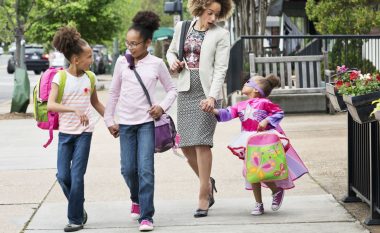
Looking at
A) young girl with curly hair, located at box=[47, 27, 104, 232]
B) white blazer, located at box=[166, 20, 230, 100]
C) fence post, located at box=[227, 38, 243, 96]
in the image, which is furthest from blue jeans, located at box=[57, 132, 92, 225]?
fence post, located at box=[227, 38, 243, 96]

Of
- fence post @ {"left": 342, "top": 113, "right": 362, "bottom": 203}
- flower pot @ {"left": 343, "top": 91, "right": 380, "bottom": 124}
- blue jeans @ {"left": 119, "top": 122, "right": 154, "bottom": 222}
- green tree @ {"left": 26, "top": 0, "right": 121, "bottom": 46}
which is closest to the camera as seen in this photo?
flower pot @ {"left": 343, "top": 91, "right": 380, "bottom": 124}

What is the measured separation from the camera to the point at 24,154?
12.1 m

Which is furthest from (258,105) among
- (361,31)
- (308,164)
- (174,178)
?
(361,31)

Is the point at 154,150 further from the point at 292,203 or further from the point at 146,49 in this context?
the point at 292,203

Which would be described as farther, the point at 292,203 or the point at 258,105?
the point at 292,203

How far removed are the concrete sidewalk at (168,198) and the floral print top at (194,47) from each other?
4.00ft

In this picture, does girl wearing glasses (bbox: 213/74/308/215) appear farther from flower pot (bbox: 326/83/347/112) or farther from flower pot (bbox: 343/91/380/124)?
flower pot (bbox: 343/91/380/124)

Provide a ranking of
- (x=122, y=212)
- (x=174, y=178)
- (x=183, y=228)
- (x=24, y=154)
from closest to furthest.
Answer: (x=183, y=228), (x=122, y=212), (x=174, y=178), (x=24, y=154)

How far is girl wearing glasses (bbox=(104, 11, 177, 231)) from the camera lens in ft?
23.0

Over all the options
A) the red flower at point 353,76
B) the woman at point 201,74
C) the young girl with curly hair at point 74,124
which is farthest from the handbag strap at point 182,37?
the red flower at point 353,76

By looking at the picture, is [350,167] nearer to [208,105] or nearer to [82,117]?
[208,105]

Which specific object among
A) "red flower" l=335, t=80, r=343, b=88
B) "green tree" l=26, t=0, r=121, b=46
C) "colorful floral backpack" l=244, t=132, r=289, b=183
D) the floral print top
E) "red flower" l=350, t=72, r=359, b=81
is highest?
the floral print top

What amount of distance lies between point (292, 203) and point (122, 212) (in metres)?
1.44

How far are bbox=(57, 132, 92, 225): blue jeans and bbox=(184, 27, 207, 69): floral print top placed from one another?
1.03 m
